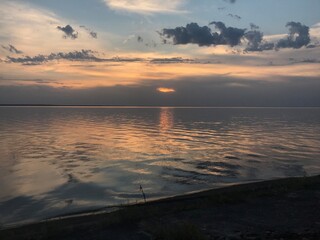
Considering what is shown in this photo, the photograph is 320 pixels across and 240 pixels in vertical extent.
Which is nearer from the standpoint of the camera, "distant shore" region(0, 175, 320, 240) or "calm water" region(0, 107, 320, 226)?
"distant shore" region(0, 175, 320, 240)

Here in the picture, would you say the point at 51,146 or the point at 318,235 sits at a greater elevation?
the point at 318,235

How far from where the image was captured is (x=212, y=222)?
1336 cm

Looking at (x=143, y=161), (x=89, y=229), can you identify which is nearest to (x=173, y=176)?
(x=143, y=161)

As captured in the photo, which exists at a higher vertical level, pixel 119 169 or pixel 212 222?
pixel 212 222

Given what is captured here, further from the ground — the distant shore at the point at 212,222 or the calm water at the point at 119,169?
the distant shore at the point at 212,222

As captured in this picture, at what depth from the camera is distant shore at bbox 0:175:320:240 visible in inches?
463

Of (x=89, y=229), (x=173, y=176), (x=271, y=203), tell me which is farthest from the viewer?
(x=173, y=176)

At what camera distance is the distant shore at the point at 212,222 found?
1175 centimetres

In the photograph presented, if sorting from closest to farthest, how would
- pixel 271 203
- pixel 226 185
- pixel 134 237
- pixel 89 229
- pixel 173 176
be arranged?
1. pixel 134 237
2. pixel 89 229
3. pixel 271 203
4. pixel 226 185
5. pixel 173 176

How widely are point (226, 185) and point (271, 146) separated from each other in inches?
966

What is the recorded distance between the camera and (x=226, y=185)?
2505cm

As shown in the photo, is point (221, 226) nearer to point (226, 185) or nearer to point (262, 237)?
point (262, 237)

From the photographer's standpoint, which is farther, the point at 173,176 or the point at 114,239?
the point at 173,176

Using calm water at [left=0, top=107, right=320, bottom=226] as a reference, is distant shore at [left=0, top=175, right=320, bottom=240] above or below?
above
